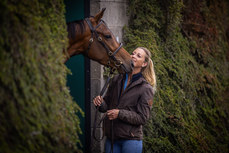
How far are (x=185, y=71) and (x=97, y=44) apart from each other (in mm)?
2983

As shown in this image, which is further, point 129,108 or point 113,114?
point 129,108

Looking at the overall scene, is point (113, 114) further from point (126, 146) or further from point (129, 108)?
point (126, 146)

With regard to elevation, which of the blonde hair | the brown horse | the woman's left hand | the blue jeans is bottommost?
the blue jeans

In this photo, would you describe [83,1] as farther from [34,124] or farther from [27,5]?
[34,124]

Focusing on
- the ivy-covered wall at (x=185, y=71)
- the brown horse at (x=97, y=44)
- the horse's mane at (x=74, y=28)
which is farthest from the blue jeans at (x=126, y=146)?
the ivy-covered wall at (x=185, y=71)

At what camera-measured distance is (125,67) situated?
2.88 m

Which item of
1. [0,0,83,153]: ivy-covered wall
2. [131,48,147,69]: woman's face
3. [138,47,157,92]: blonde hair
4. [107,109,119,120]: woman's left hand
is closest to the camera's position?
[0,0,83,153]: ivy-covered wall

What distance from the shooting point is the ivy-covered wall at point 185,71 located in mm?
4465

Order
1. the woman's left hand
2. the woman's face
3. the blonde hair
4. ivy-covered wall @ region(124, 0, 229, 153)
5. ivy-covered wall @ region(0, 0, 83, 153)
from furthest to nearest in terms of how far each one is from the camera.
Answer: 1. ivy-covered wall @ region(124, 0, 229, 153)
2. the blonde hair
3. the woman's face
4. the woman's left hand
5. ivy-covered wall @ region(0, 0, 83, 153)

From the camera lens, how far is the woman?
2637mm

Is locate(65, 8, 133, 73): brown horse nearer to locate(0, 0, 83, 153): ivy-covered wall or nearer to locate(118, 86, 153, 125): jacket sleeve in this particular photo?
locate(118, 86, 153, 125): jacket sleeve

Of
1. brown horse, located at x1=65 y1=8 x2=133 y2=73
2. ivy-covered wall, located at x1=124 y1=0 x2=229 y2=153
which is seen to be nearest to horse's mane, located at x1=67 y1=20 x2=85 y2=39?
brown horse, located at x1=65 y1=8 x2=133 y2=73

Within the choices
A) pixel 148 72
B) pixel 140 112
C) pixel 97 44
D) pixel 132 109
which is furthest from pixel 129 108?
pixel 97 44

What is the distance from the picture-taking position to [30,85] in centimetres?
175
